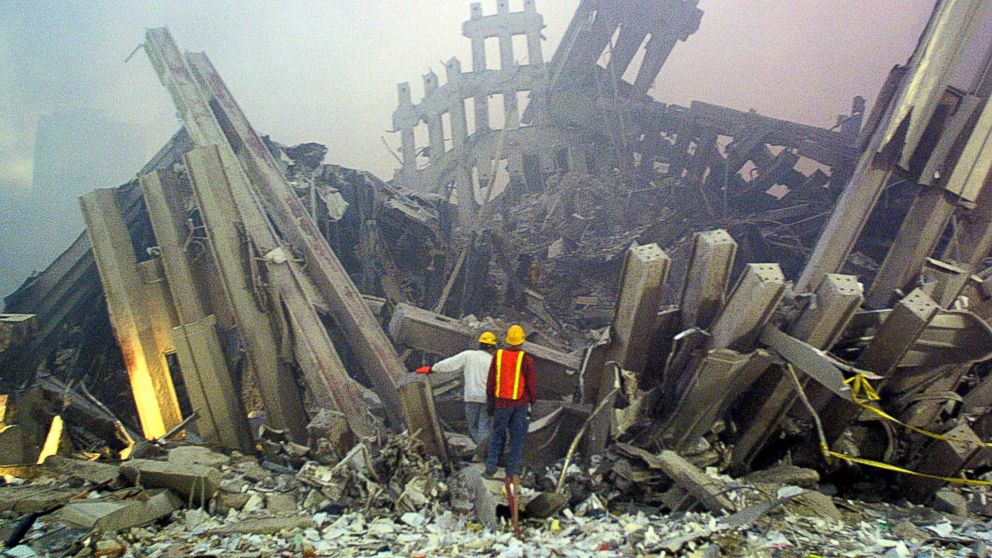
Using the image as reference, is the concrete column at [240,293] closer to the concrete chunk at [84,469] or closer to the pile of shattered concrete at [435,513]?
Answer: the pile of shattered concrete at [435,513]

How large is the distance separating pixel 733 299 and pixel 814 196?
745cm

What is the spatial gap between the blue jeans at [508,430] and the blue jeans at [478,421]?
34 centimetres

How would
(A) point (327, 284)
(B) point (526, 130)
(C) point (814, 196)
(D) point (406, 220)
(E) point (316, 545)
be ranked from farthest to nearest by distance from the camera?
(B) point (526, 130)
(C) point (814, 196)
(D) point (406, 220)
(A) point (327, 284)
(E) point (316, 545)

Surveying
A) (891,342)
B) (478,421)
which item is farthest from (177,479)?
(891,342)

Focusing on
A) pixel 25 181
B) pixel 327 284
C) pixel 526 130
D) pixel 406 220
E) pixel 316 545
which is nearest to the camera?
pixel 316 545

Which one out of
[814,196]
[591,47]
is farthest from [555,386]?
[591,47]

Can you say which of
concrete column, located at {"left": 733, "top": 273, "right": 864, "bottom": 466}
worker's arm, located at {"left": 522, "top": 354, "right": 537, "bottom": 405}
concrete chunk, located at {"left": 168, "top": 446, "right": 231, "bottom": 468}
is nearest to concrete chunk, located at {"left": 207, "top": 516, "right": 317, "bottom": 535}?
concrete chunk, located at {"left": 168, "top": 446, "right": 231, "bottom": 468}

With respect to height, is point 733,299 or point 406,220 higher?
point 733,299

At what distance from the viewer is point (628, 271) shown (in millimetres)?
4152

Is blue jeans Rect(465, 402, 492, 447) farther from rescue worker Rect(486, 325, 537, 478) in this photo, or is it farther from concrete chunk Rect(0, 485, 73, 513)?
concrete chunk Rect(0, 485, 73, 513)

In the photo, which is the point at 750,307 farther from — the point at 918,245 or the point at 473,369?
the point at 918,245

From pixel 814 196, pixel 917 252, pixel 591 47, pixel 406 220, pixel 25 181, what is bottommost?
pixel 25 181

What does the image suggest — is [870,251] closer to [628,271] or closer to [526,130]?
[628,271]

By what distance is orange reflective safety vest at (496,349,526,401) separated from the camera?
425cm
